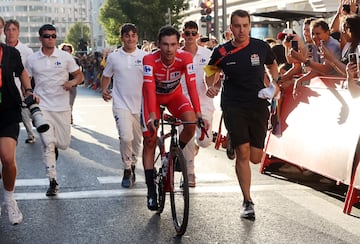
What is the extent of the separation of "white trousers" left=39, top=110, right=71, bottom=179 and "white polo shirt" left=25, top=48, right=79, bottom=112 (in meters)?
0.10

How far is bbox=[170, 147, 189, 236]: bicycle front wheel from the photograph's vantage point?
5656mm

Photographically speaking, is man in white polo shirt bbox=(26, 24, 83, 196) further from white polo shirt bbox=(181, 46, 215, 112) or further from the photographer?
the photographer

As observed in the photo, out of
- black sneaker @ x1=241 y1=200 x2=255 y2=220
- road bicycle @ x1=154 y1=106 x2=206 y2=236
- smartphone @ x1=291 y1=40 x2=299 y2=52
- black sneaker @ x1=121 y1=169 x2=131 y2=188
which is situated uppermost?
smartphone @ x1=291 y1=40 x2=299 y2=52

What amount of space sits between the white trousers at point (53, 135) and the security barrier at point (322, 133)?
269cm

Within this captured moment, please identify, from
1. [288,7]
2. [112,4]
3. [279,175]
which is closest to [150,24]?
[112,4]

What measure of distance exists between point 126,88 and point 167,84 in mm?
1602

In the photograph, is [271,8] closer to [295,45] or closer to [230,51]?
[295,45]

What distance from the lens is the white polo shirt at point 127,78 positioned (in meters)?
8.23

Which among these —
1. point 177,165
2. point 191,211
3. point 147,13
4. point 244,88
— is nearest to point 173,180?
point 177,165

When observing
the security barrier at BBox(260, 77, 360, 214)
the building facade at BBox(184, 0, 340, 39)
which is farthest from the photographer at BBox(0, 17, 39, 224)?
the building facade at BBox(184, 0, 340, 39)

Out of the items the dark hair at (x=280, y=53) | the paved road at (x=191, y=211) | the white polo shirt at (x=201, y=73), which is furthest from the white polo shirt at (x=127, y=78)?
the dark hair at (x=280, y=53)

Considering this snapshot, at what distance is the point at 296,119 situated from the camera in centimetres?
837

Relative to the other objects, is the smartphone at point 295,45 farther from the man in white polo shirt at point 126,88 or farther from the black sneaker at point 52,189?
the black sneaker at point 52,189

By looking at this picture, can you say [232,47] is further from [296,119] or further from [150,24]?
[150,24]
